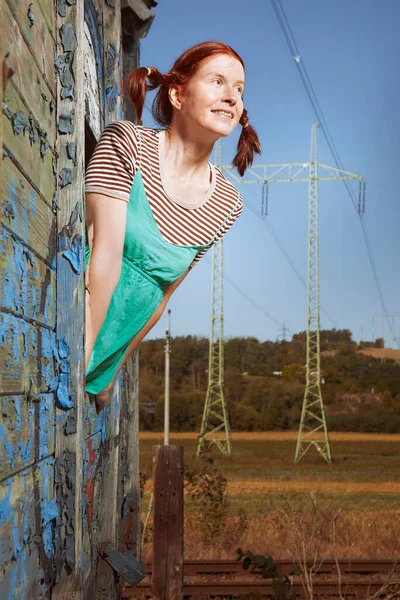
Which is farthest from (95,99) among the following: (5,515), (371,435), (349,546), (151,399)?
(151,399)

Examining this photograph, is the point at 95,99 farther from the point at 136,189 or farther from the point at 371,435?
the point at 371,435

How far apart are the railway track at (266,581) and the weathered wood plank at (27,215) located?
470 cm

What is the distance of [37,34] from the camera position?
5.39ft

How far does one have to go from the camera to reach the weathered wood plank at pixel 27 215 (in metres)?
1.36

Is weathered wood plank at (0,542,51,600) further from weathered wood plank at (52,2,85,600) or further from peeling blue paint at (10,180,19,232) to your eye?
peeling blue paint at (10,180,19,232)

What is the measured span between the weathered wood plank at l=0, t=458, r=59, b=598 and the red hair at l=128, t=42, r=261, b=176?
107 cm

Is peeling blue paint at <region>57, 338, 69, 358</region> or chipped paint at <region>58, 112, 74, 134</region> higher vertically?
chipped paint at <region>58, 112, 74, 134</region>

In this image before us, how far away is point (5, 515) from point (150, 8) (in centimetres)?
308

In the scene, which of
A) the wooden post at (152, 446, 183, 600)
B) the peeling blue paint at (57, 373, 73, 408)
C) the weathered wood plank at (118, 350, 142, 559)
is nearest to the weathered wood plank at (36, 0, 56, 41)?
the peeling blue paint at (57, 373, 73, 408)

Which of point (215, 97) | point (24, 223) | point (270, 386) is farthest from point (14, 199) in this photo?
point (270, 386)

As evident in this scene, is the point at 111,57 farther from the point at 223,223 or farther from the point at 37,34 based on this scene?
the point at 37,34

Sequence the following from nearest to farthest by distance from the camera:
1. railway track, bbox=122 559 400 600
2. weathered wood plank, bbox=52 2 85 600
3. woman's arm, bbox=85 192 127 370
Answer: weathered wood plank, bbox=52 2 85 600 < woman's arm, bbox=85 192 127 370 < railway track, bbox=122 559 400 600

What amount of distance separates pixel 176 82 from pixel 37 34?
60cm

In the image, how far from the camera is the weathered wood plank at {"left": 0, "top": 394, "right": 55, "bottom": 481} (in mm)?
1374
